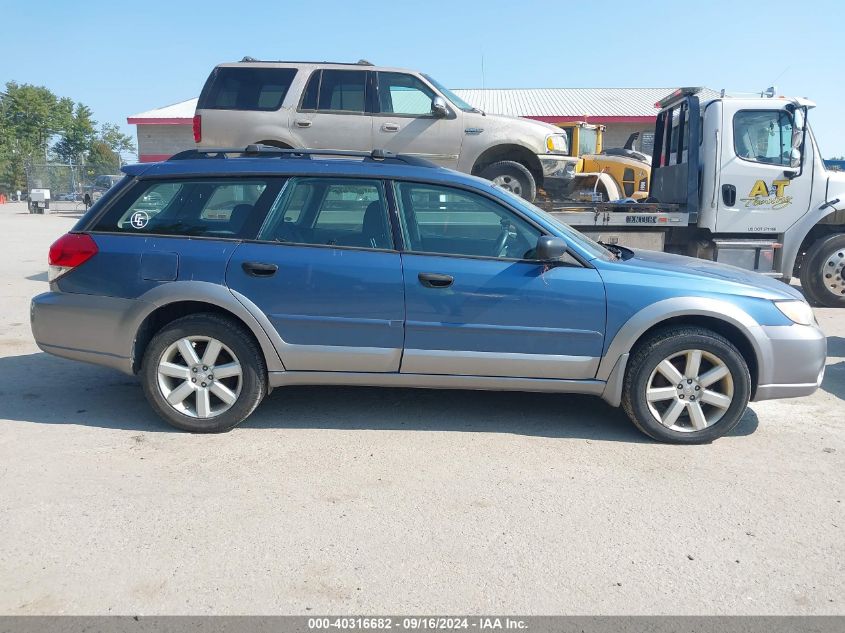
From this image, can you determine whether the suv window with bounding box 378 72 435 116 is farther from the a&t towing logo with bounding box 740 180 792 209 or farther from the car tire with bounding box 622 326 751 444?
the car tire with bounding box 622 326 751 444

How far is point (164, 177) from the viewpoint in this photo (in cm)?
465

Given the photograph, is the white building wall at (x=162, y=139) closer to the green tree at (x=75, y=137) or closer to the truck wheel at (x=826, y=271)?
the truck wheel at (x=826, y=271)

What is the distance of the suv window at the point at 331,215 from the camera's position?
4504mm

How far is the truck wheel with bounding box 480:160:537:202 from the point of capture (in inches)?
340

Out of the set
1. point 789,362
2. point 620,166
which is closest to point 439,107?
point 789,362

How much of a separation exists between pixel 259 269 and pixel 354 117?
15.2ft

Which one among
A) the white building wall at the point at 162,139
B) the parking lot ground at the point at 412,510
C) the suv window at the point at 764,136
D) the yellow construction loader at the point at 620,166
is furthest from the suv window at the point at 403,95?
the white building wall at the point at 162,139

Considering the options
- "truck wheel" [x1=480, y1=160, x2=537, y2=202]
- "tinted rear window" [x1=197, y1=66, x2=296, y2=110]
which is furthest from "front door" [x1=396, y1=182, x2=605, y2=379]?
"tinted rear window" [x1=197, y1=66, x2=296, y2=110]

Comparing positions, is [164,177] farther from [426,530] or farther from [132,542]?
[426,530]

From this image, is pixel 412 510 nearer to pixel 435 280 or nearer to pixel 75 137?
pixel 435 280

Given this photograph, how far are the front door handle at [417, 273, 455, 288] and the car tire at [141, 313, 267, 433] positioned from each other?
115 cm

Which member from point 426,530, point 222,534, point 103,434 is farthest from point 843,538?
point 103,434

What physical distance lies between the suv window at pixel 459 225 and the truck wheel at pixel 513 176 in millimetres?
4161
